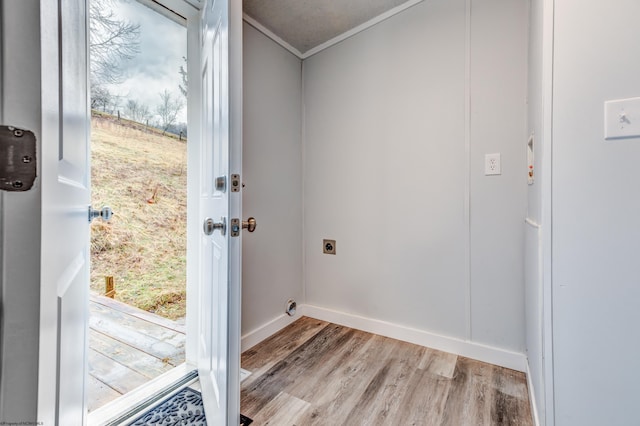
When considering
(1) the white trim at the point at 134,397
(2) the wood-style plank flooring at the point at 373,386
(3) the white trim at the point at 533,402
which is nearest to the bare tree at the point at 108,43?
(1) the white trim at the point at 134,397

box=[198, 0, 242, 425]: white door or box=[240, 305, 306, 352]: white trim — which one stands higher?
box=[198, 0, 242, 425]: white door

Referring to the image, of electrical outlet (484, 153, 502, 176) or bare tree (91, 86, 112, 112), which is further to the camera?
electrical outlet (484, 153, 502, 176)

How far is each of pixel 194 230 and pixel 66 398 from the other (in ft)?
3.10

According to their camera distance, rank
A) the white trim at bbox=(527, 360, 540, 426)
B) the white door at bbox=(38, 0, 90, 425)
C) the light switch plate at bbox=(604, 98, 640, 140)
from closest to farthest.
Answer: the white door at bbox=(38, 0, 90, 425) → the light switch plate at bbox=(604, 98, 640, 140) → the white trim at bbox=(527, 360, 540, 426)

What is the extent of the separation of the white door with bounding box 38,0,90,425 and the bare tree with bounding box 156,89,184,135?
69 centimetres

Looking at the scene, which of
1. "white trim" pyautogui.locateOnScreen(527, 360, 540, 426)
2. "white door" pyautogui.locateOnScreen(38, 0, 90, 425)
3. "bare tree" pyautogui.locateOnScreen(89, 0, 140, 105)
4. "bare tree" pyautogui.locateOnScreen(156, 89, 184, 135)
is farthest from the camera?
"bare tree" pyautogui.locateOnScreen(156, 89, 184, 135)

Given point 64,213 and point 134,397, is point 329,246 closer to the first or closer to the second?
point 134,397

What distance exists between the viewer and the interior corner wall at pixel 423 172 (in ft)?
4.88

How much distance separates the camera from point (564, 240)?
0.86 meters

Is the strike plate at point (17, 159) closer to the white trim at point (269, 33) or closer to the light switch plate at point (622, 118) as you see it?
the light switch plate at point (622, 118)

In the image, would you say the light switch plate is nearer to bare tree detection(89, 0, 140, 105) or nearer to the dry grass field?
the dry grass field

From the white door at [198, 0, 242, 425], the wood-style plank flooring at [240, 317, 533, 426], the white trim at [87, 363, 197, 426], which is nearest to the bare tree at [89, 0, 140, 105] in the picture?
the white door at [198, 0, 242, 425]

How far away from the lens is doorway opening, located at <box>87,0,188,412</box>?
4.41 feet

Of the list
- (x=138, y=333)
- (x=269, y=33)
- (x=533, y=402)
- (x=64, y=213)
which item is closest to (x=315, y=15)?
(x=269, y=33)
